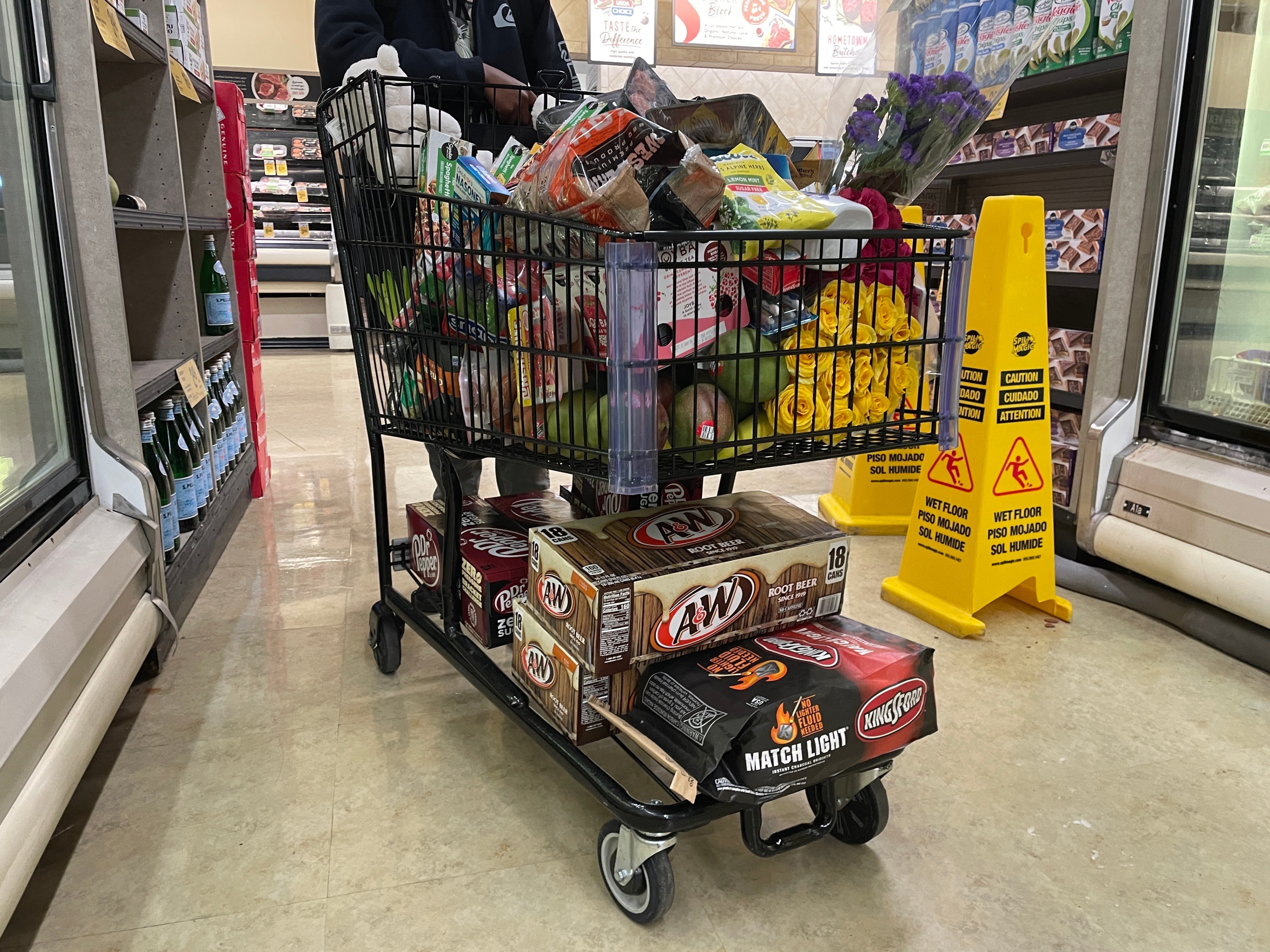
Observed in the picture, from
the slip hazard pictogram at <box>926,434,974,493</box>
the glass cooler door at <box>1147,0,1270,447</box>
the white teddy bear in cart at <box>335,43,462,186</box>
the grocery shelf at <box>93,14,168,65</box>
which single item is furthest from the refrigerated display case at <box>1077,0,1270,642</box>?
the grocery shelf at <box>93,14,168,65</box>

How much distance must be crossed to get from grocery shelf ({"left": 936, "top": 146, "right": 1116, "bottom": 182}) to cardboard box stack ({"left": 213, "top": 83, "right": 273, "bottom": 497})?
8.25ft

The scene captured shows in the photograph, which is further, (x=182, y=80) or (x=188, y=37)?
(x=188, y=37)

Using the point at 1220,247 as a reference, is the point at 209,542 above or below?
below

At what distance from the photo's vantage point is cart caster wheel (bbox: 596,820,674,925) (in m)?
1.28

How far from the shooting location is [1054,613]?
2418 mm

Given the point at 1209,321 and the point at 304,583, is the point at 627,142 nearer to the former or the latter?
the point at 304,583

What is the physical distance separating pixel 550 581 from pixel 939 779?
84 cm

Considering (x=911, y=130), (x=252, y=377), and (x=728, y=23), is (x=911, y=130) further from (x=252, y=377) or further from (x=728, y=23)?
(x=728, y=23)

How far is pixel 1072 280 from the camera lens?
2.74 m

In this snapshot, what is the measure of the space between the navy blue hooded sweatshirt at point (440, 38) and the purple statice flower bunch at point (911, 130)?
0.85 meters

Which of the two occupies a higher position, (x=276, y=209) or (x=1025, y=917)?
(x=276, y=209)

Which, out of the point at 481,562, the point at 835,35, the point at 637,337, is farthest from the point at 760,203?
the point at 835,35

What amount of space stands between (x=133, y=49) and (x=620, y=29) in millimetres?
4668

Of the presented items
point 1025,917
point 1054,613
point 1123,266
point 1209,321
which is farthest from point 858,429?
point 1209,321
